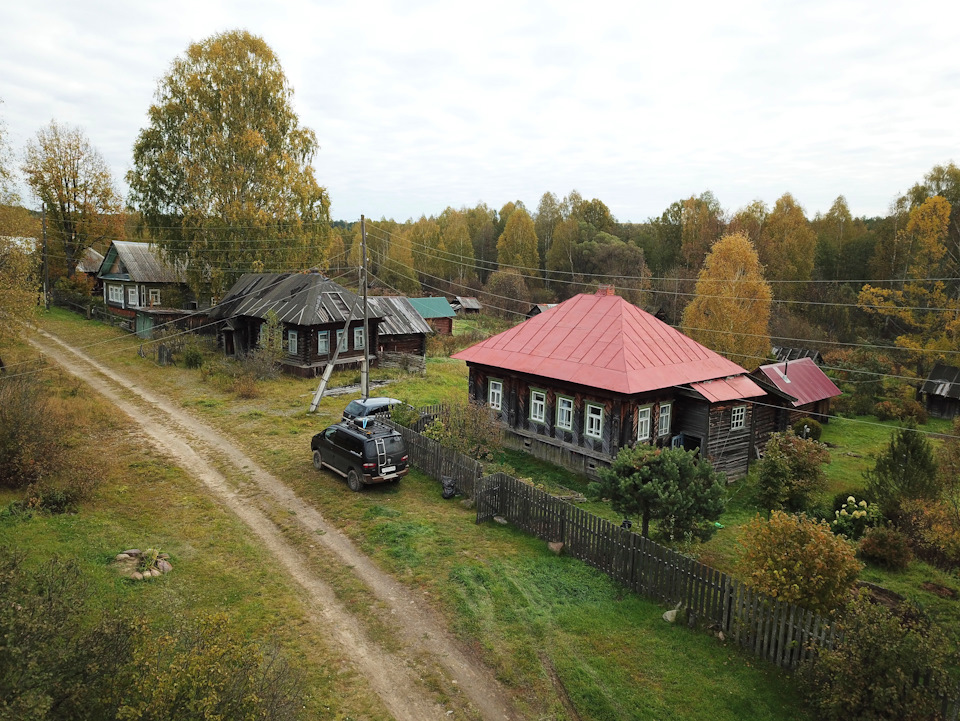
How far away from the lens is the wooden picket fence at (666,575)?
10.2m

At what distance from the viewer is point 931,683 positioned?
8.27m

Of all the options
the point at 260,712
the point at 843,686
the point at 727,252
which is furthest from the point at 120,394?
the point at 727,252

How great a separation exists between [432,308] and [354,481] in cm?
4197

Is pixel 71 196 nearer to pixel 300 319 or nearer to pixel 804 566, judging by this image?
pixel 300 319

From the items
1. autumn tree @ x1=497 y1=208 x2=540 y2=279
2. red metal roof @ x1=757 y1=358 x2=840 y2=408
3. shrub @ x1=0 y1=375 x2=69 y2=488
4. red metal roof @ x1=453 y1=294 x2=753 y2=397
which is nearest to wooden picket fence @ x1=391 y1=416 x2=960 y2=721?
red metal roof @ x1=453 y1=294 x2=753 y2=397

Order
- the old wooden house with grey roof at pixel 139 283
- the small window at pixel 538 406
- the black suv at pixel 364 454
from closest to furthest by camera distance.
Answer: the black suv at pixel 364 454 → the small window at pixel 538 406 → the old wooden house with grey roof at pixel 139 283

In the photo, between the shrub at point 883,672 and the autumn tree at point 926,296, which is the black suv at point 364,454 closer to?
the shrub at point 883,672

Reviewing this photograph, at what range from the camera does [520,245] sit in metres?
81.9

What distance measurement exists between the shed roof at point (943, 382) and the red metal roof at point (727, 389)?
810 inches

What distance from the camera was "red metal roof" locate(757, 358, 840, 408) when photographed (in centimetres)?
2867

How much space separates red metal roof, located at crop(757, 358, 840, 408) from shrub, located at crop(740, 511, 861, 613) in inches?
747

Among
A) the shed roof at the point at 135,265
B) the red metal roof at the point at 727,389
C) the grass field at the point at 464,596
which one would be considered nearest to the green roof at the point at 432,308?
the shed roof at the point at 135,265

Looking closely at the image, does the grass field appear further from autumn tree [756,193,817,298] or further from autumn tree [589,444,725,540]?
autumn tree [756,193,817,298]

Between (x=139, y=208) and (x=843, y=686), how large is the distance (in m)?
48.0
